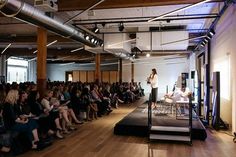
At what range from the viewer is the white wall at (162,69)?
19797 millimetres

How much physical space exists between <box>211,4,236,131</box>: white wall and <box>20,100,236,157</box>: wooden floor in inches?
38.1

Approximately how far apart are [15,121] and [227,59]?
213 inches

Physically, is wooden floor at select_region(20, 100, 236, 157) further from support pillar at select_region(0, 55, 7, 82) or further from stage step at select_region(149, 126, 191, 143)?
support pillar at select_region(0, 55, 7, 82)

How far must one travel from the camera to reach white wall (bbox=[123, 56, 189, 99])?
1980cm

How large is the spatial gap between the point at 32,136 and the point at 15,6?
2.29 meters

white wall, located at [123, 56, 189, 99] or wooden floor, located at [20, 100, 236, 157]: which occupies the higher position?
white wall, located at [123, 56, 189, 99]

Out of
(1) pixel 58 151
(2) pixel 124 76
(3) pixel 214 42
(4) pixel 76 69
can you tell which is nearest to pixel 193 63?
(2) pixel 124 76

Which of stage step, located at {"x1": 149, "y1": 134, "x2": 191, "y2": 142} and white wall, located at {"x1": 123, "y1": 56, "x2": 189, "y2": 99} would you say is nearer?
stage step, located at {"x1": 149, "y1": 134, "x2": 191, "y2": 142}

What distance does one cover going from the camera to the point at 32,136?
4781 millimetres

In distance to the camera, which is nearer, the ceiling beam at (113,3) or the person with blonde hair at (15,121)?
the person with blonde hair at (15,121)

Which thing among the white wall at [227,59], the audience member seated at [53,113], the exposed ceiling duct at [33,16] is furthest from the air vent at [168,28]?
the audience member seated at [53,113]

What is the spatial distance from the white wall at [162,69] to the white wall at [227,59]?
1121 centimetres

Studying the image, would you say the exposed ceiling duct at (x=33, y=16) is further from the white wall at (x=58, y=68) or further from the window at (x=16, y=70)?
the white wall at (x=58, y=68)

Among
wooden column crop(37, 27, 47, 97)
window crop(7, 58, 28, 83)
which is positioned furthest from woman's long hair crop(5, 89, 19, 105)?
window crop(7, 58, 28, 83)
